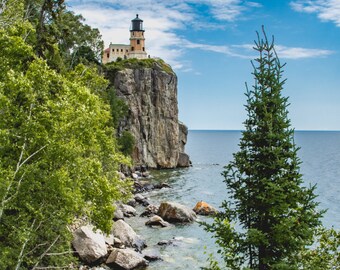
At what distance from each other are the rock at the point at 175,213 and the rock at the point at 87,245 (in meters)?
14.6

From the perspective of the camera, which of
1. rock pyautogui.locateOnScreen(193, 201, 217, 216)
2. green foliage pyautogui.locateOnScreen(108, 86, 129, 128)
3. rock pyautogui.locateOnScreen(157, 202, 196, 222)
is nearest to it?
rock pyautogui.locateOnScreen(157, 202, 196, 222)

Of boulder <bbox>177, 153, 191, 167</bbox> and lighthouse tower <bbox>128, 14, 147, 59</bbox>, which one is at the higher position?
lighthouse tower <bbox>128, 14, 147, 59</bbox>

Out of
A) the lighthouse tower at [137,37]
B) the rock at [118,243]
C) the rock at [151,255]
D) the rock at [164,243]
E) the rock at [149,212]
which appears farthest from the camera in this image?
the lighthouse tower at [137,37]

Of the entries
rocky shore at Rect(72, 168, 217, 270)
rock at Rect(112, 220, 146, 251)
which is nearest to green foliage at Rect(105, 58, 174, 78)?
rocky shore at Rect(72, 168, 217, 270)

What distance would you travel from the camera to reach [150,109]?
91.5 m

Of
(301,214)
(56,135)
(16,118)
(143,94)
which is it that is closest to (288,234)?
(301,214)

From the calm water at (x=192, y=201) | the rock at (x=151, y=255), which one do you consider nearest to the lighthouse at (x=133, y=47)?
the calm water at (x=192, y=201)

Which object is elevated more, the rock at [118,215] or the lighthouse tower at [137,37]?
the lighthouse tower at [137,37]

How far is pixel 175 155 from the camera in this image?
9400 centimetres

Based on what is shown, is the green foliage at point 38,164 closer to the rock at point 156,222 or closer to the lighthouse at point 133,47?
the rock at point 156,222

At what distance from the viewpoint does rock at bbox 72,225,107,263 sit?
26.4m

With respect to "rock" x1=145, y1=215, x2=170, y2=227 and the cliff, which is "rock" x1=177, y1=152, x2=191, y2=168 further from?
"rock" x1=145, y1=215, x2=170, y2=227

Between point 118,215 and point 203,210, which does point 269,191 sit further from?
point 203,210

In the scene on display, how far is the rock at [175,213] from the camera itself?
136 feet
